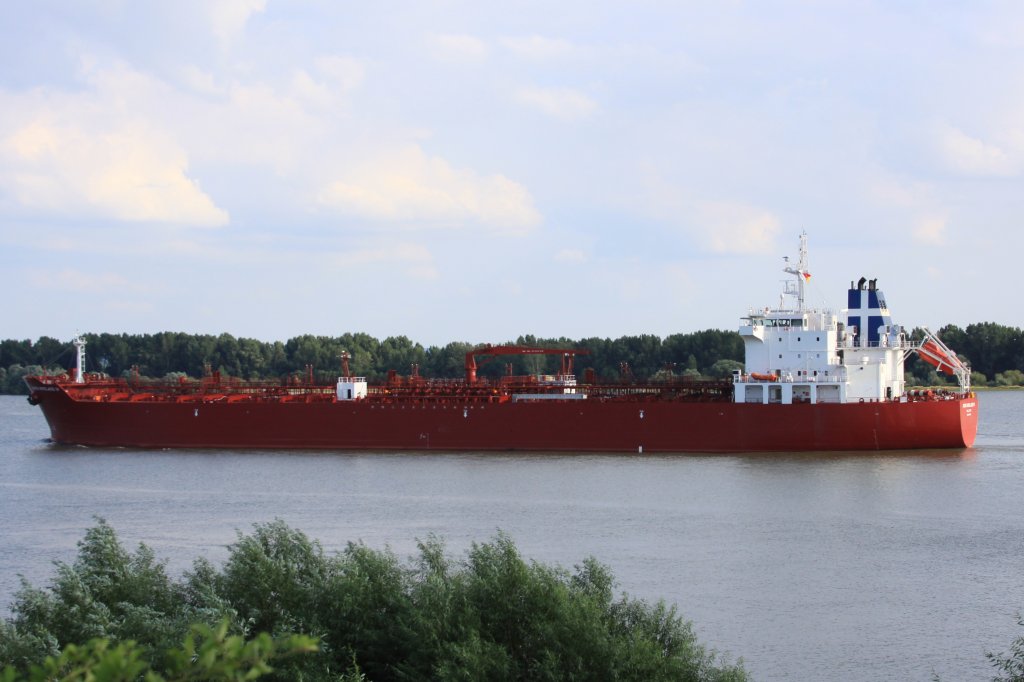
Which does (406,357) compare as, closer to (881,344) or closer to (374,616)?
(881,344)

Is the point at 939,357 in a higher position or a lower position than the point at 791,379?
higher

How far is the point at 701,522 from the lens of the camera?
21.2m

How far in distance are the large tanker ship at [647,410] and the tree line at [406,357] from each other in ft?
92.6

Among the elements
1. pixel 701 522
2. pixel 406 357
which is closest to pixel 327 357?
pixel 406 357

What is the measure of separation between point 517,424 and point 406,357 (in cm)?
4402

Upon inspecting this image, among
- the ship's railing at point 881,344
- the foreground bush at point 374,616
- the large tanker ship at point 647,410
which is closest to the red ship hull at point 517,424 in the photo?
the large tanker ship at point 647,410

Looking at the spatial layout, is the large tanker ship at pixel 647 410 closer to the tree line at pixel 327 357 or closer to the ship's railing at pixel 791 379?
the ship's railing at pixel 791 379

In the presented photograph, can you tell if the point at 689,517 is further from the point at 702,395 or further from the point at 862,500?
the point at 702,395

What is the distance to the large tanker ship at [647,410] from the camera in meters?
31.2

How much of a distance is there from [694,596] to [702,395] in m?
19.2

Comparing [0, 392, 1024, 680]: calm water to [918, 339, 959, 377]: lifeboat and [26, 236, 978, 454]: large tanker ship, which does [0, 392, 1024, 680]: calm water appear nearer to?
[26, 236, 978, 454]: large tanker ship

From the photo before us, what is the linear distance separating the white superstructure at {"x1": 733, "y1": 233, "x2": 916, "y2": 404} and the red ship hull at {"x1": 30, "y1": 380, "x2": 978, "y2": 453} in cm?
119

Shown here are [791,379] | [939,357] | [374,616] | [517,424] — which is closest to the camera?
[374,616]

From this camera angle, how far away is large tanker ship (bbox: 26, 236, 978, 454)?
31.2 metres
